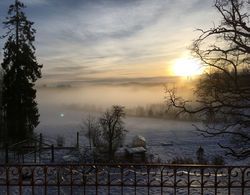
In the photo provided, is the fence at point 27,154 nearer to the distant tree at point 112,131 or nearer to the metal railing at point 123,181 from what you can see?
the distant tree at point 112,131

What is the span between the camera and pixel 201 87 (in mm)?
20656

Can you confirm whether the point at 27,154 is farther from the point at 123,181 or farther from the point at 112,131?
the point at 123,181

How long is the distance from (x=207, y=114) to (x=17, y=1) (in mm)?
26419

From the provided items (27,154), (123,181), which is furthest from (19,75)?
(123,181)

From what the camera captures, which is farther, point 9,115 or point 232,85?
point 9,115

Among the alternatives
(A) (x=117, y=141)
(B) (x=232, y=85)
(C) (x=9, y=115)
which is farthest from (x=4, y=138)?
(B) (x=232, y=85)

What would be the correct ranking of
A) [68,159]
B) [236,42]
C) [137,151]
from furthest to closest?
[137,151] < [68,159] < [236,42]

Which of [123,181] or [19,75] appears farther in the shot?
[19,75]

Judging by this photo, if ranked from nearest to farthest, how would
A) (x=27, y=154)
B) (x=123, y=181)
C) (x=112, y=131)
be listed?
(x=123, y=181)
(x=27, y=154)
(x=112, y=131)

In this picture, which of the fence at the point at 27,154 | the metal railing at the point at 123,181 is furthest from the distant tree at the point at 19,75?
the metal railing at the point at 123,181

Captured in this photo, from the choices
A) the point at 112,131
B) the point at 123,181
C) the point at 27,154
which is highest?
the point at 123,181

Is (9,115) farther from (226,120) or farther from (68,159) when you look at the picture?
(226,120)

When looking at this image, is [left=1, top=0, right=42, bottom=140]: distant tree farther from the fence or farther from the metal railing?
the metal railing

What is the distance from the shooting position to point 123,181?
32.4 ft
